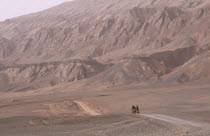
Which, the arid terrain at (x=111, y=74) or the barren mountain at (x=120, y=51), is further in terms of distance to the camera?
the barren mountain at (x=120, y=51)

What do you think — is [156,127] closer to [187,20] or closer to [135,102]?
[135,102]

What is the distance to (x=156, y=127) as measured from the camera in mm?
20188

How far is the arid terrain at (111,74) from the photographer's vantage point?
23.9 meters

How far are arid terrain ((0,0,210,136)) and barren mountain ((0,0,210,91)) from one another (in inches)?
8.9

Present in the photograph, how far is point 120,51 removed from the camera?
119 metres

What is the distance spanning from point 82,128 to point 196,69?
5812cm

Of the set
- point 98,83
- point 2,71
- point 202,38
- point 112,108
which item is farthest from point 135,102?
point 2,71

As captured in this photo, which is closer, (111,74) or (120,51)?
(111,74)

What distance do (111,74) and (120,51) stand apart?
1234 inches

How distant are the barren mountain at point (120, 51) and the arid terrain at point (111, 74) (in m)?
0.23

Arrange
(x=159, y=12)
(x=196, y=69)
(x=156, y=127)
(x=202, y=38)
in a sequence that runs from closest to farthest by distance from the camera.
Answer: (x=156, y=127)
(x=196, y=69)
(x=202, y=38)
(x=159, y=12)

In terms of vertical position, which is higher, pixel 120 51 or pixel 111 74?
pixel 120 51

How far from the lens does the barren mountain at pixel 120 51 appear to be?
86.7m

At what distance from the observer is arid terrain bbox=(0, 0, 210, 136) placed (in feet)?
78.4
